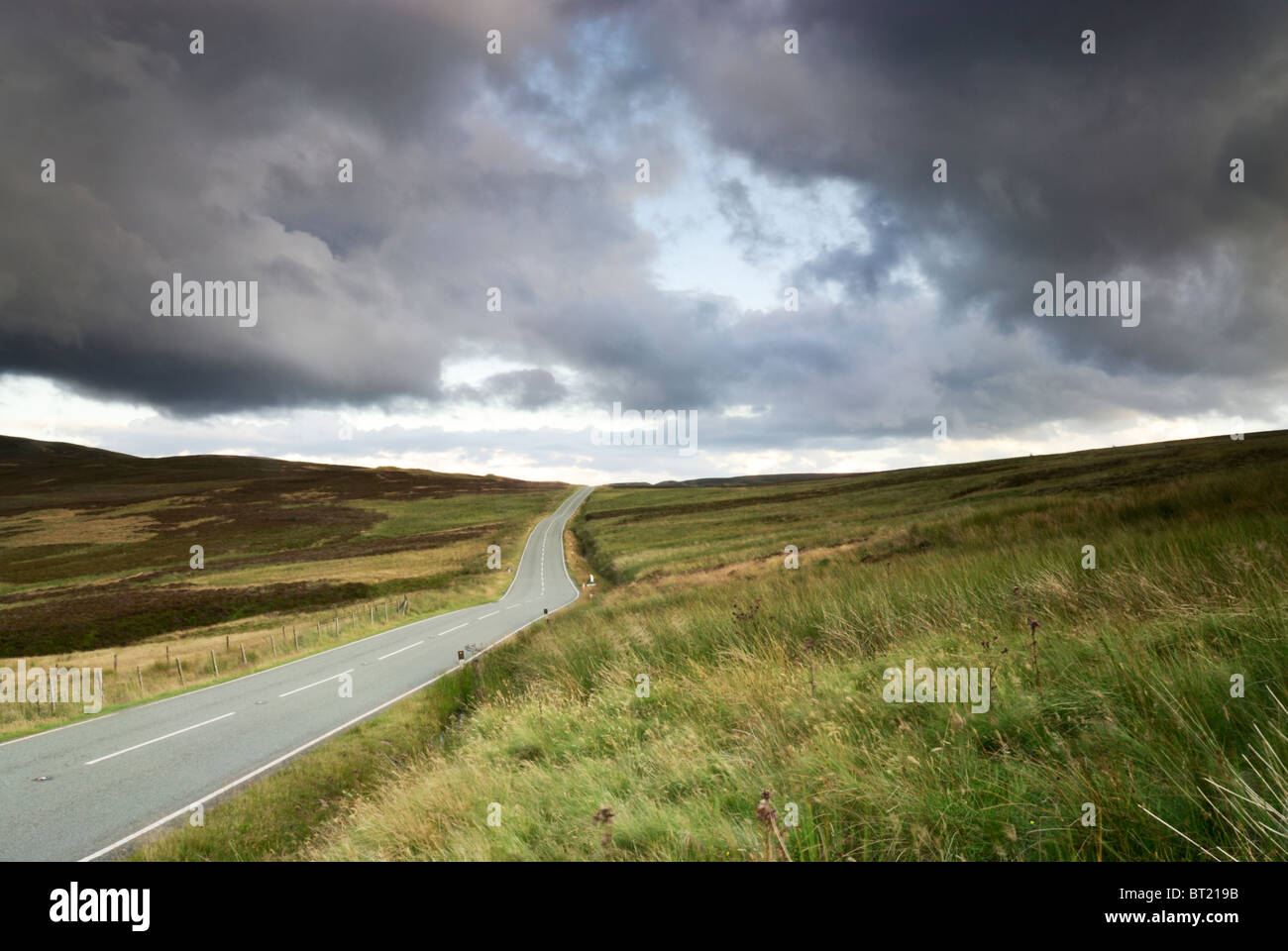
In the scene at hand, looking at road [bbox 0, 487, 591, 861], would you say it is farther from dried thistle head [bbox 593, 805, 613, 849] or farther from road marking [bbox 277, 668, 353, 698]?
dried thistle head [bbox 593, 805, 613, 849]

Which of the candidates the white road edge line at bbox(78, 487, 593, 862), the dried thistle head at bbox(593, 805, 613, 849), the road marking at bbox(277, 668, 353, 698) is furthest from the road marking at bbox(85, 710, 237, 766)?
the dried thistle head at bbox(593, 805, 613, 849)

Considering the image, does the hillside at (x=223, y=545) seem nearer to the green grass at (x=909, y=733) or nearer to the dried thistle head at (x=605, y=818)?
the green grass at (x=909, y=733)

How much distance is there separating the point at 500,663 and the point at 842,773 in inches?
566

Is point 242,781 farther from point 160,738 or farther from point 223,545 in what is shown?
point 223,545

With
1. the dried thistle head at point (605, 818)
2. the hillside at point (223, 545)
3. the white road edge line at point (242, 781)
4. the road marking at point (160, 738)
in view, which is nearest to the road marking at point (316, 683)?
the road marking at point (160, 738)

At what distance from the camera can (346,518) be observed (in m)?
94.5

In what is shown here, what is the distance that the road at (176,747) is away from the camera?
955 centimetres

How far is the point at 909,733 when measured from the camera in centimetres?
435

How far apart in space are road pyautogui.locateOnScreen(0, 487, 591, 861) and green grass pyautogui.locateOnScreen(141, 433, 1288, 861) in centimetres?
157

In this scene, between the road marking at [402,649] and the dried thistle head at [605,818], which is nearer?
the dried thistle head at [605,818]

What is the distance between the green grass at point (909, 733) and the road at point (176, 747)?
1.57m

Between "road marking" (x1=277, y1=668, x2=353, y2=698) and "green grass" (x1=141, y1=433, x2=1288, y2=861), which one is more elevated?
"green grass" (x1=141, y1=433, x2=1288, y2=861)

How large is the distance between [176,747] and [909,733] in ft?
55.0

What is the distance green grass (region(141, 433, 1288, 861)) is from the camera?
3078 mm
